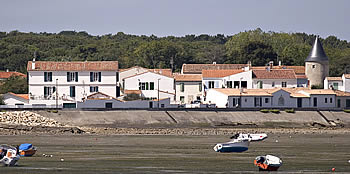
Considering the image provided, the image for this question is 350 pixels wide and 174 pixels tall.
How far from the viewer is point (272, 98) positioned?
81.5 metres

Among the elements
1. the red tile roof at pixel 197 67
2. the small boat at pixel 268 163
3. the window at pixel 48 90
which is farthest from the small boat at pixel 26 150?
the red tile roof at pixel 197 67

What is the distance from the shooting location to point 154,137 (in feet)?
193

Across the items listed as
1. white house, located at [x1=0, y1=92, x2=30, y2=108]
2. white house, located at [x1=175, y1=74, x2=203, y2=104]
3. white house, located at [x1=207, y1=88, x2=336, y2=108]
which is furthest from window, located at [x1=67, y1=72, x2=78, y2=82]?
white house, located at [x1=207, y1=88, x2=336, y2=108]

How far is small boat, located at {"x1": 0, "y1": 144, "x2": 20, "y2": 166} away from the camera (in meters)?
35.9

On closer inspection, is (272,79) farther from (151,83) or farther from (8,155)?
(8,155)

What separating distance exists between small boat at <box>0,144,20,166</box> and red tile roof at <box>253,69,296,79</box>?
58.2 m

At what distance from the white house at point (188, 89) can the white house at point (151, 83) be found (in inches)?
119

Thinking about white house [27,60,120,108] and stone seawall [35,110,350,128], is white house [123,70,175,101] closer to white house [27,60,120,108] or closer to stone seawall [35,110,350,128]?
white house [27,60,120,108]

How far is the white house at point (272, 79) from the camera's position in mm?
90812

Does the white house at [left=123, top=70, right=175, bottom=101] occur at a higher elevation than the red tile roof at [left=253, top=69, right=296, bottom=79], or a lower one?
lower

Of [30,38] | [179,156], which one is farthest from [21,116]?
[30,38]

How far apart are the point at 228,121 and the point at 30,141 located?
25.5 metres

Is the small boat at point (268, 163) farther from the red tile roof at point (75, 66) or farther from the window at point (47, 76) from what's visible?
the window at point (47, 76)

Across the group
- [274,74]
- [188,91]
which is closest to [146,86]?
[188,91]
